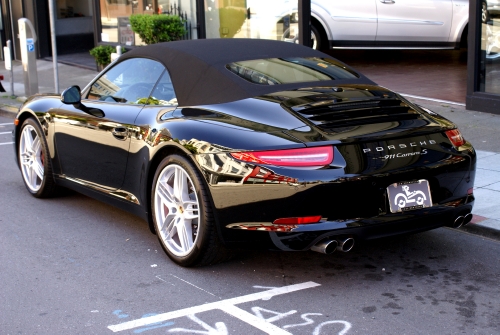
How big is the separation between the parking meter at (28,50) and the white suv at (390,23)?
458 centimetres

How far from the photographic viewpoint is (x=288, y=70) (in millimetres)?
5719

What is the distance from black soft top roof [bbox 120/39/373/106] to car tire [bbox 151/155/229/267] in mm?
570

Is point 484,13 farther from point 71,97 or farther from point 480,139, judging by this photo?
point 71,97

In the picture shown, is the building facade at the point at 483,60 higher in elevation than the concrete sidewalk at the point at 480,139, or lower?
higher

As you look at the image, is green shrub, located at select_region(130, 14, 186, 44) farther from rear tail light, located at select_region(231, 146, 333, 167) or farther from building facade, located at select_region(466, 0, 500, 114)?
rear tail light, located at select_region(231, 146, 333, 167)

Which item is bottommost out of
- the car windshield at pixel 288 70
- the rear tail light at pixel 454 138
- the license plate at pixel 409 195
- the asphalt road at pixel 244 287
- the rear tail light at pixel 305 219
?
the asphalt road at pixel 244 287

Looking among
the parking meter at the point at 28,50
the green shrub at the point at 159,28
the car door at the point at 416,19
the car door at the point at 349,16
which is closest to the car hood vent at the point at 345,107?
the car door at the point at 349,16

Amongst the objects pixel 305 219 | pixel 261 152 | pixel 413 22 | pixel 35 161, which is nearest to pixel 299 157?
pixel 261 152

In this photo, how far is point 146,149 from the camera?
539cm

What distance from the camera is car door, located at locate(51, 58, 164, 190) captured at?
5789 millimetres

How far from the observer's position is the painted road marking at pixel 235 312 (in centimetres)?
424

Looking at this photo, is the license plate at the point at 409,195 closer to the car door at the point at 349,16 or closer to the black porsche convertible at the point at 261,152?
the black porsche convertible at the point at 261,152

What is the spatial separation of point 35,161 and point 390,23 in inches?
353

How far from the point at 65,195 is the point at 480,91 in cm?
609
